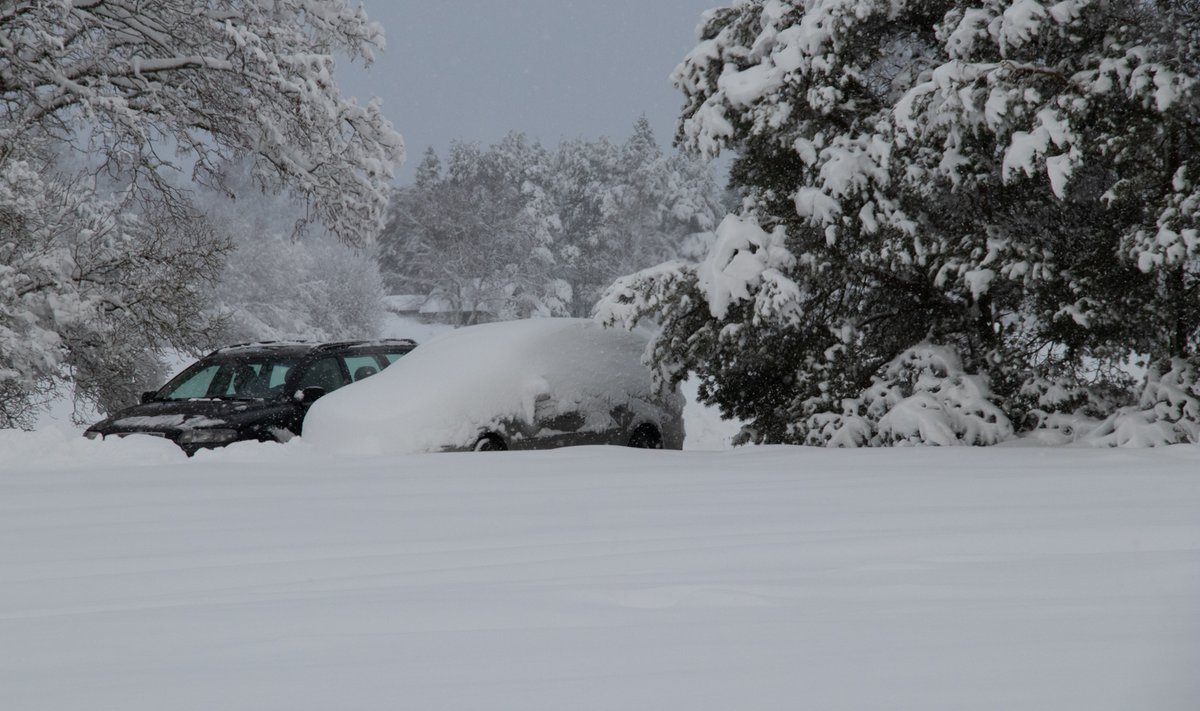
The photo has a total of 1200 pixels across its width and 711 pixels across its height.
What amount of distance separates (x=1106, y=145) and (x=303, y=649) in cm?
623

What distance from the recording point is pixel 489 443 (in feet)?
28.5

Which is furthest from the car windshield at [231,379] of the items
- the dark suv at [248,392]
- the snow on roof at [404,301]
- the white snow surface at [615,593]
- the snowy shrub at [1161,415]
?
the snow on roof at [404,301]

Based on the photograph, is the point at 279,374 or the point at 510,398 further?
the point at 279,374

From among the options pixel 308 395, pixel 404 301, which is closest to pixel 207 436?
pixel 308 395

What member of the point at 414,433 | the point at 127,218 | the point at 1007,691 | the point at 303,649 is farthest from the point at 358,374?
the point at 127,218

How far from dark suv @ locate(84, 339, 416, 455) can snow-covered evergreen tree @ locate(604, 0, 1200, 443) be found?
2.87m

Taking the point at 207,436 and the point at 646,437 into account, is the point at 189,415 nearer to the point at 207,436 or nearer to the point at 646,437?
the point at 207,436

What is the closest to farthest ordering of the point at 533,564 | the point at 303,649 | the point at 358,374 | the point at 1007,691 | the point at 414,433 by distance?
1. the point at 1007,691
2. the point at 303,649
3. the point at 533,564
4. the point at 414,433
5. the point at 358,374

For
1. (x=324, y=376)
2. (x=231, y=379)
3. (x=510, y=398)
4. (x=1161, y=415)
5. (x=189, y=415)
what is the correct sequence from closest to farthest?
(x=1161, y=415)
(x=510, y=398)
(x=189, y=415)
(x=324, y=376)
(x=231, y=379)

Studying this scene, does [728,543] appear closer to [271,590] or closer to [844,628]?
[844,628]

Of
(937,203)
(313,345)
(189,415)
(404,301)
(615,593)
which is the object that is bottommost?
(615,593)

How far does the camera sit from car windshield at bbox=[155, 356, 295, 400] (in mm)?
9891

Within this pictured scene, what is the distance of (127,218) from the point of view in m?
27.4

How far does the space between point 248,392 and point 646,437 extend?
3673 millimetres
